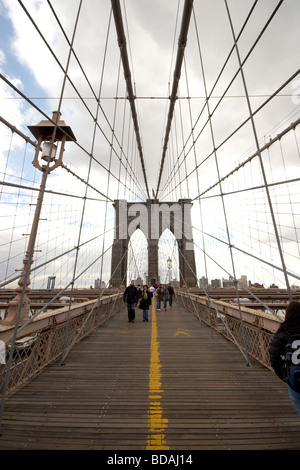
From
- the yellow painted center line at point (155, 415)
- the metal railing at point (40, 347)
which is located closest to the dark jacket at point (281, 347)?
the yellow painted center line at point (155, 415)

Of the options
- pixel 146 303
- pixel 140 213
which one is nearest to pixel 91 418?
pixel 146 303

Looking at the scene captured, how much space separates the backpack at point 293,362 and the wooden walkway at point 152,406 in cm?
55

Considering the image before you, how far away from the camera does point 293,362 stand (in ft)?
4.64

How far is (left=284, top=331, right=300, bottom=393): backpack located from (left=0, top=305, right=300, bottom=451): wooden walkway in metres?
0.55

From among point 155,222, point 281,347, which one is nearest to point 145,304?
point 281,347

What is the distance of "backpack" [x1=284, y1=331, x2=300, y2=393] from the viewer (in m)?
1.40

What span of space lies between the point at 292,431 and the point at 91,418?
1658 millimetres

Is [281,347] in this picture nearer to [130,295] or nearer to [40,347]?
[40,347]

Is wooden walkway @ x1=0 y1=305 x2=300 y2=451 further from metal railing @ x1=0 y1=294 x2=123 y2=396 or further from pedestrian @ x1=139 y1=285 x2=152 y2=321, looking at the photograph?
pedestrian @ x1=139 y1=285 x2=152 y2=321

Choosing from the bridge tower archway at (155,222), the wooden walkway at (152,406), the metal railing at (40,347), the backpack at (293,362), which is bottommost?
the wooden walkway at (152,406)

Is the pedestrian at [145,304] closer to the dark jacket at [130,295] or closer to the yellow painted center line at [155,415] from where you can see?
the dark jacket at [130,295]

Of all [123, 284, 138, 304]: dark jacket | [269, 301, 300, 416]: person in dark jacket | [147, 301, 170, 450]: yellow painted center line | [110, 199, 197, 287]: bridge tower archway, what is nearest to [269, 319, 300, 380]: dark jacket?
[269, 301, 300, 416]: person in dark jacket

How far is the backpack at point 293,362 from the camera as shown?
140cm
